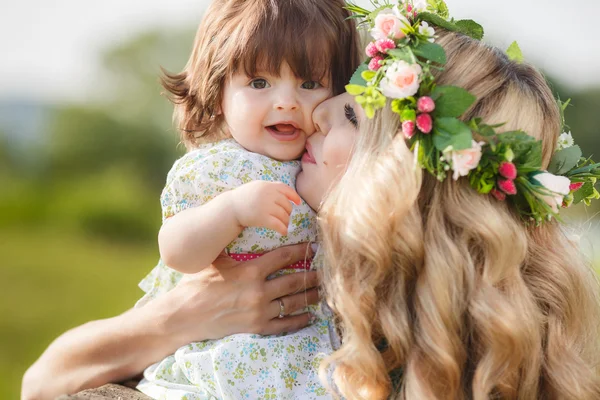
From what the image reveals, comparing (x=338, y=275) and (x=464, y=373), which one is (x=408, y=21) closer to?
(x=338, y=275)

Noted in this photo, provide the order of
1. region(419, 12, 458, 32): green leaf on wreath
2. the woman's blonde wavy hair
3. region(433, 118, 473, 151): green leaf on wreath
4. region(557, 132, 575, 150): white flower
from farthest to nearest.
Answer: region(557, 132, 575, 150): white flower, region(419, 12, 458, 32): green leaf on wreath, the woman's blonde wavy hair, region(433, 118, 473, 151): green leaf on wreath

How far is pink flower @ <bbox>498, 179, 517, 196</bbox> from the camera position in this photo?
2.26 metres

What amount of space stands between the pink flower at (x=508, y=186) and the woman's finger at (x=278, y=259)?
33.2 inches

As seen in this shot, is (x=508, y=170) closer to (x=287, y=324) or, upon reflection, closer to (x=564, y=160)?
(x=564, y=160)

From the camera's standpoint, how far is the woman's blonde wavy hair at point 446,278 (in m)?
2.27

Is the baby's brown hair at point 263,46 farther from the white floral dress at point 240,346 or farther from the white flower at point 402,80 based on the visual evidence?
the white flower at point 402,80

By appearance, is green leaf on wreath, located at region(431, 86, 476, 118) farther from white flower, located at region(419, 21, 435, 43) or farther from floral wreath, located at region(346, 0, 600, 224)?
white flower, located at region(419, 21, 435, 43)

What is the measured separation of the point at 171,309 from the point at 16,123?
19.6 m

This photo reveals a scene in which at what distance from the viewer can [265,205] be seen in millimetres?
2379

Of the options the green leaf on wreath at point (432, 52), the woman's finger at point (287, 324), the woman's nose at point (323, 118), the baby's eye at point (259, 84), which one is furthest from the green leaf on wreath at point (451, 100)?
the woman's finger at point (287, 324)

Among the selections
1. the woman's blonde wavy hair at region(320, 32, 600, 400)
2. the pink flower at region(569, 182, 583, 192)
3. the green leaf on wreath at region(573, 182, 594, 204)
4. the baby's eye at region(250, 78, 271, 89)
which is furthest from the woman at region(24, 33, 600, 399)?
the baby's eye at region(250, 78, 271, 89)

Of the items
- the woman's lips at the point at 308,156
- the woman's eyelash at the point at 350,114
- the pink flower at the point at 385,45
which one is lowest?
the woman's lips at the point at 308,156

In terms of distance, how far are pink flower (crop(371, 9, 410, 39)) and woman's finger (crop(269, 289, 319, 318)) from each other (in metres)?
1.08

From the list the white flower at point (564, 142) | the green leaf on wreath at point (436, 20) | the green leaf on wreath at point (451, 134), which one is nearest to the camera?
the green leaf on wreath at point (451, 134)
